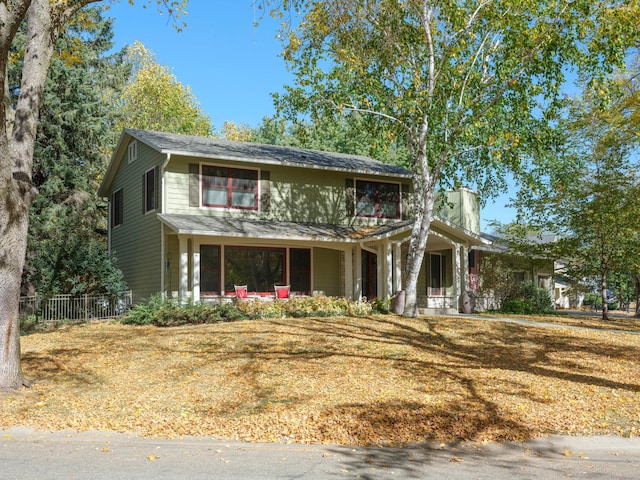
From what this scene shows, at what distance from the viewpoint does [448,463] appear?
6129 mm

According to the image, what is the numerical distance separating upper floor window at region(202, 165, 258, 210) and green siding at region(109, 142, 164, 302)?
1.58 metres

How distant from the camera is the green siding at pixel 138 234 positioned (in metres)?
19.6

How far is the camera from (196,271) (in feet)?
59.0

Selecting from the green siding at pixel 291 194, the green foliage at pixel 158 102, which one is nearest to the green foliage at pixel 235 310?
the green siding at pixel 291 194

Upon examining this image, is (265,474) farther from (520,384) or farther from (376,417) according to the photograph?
(520,384)

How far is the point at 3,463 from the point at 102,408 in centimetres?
221

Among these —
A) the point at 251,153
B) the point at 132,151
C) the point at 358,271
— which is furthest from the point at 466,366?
the point at 132,151

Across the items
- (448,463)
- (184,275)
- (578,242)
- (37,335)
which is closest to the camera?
(448,463)

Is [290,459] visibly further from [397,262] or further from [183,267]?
[397,262]

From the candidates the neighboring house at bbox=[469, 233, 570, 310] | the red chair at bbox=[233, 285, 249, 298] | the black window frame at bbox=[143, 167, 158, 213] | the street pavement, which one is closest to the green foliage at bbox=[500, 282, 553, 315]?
the neighboring house at bbox=[469, 233, 570, 310]

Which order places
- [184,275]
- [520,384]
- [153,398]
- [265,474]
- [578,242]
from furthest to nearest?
[578,242] < [184,275] < [520,384] < [153,398] < [265,474]

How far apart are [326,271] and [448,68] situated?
831 centimetres

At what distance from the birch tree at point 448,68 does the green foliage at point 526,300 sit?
25.6 feet

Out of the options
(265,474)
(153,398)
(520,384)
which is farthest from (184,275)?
(265,474)
